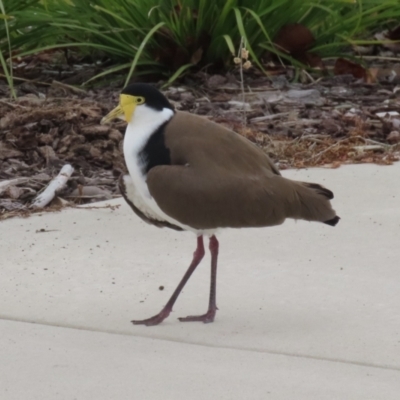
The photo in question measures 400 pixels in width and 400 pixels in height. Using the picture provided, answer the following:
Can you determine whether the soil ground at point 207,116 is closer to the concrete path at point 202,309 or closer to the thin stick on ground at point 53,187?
the thin stick on ground at point 53,187

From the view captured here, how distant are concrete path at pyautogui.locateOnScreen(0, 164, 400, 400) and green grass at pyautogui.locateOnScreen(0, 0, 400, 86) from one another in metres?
2.77

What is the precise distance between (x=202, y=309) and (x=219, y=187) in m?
0.58

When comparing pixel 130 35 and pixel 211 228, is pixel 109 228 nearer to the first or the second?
pixel 211 228

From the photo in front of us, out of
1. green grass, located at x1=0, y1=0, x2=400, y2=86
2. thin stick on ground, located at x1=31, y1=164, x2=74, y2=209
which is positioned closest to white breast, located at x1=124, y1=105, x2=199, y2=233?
thin stick on ground, located at x1=31, y1=164, x2=74, y2=209

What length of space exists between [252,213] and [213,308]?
1.41ft

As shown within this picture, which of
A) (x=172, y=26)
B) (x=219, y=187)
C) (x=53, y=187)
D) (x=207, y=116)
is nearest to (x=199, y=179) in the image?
(x=219, y=187)

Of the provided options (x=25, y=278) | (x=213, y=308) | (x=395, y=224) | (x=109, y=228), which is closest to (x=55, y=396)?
(x=213, y=308)

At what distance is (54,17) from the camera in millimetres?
8625

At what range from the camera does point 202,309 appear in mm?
4562

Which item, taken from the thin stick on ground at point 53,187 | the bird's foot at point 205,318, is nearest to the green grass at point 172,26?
the thin stick on ground at point 53,187

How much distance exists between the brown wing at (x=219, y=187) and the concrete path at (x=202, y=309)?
0.43 metres

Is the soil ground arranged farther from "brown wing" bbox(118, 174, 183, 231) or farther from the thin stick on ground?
"brown wing" bbox(118, 174, 183, 231)

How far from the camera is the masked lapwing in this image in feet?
14.1

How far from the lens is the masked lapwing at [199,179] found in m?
4.30
